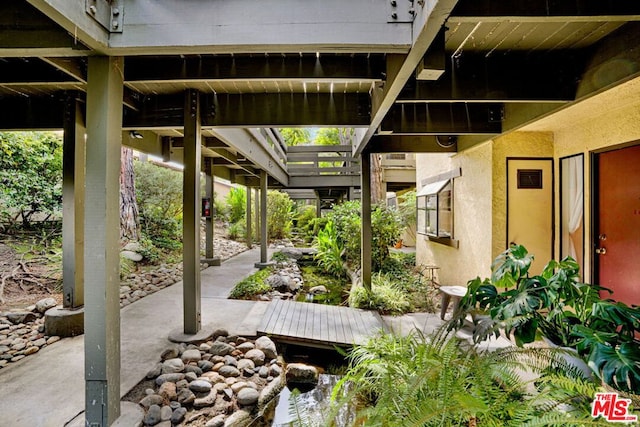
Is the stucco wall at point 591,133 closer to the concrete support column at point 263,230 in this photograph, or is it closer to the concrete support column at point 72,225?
the concrete support column at point 72,225

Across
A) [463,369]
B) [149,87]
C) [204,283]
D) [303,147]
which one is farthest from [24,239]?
[463,369]

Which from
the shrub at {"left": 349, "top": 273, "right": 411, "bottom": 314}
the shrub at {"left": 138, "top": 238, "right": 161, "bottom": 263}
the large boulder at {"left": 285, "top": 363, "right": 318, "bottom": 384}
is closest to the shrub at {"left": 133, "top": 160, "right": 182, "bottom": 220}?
the shrub at {"left": 138, "top": 238, "right": 161, "bottom": 263}

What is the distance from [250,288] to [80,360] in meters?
2.76

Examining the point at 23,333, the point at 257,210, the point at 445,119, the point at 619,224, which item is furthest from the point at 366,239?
the point at 257,210

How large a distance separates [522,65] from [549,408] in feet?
8.78

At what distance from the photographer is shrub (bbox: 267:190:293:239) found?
459 inches

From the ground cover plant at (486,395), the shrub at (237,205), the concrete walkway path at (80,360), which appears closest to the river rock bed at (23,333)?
the concrete walkway path at (80,360)

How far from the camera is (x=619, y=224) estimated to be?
3303 mm

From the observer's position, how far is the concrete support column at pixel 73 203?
3.28 meters

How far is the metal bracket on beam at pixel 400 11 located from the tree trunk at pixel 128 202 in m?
7.61

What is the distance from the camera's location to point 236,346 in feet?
10.5

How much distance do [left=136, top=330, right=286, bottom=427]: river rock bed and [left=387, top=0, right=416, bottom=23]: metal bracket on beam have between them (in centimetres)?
287

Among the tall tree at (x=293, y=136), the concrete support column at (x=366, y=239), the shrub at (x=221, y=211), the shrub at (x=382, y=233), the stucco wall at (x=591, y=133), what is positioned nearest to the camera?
the stucco wall at (x=591, y=133)

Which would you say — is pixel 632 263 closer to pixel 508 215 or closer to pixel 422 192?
pixel 508 215
